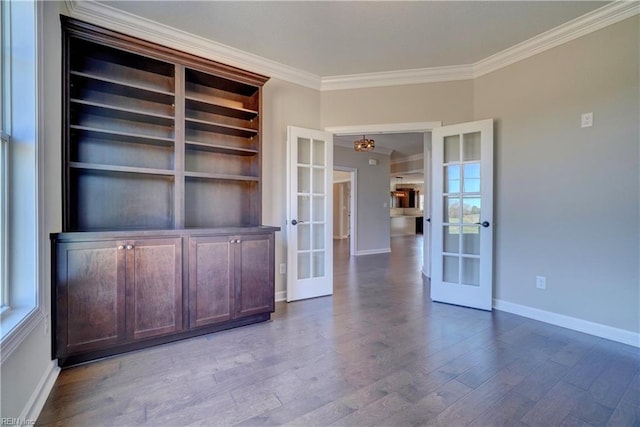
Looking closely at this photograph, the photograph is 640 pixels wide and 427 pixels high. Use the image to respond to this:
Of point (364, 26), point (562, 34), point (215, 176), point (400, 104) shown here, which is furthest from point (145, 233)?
point (562, 34)

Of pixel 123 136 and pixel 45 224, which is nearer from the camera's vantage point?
pixel 45 224

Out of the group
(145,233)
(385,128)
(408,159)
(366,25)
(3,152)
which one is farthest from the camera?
(408,159)

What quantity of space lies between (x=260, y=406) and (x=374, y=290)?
262 centimetres

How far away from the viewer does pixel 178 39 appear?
9.20 ft

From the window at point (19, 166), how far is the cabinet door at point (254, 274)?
131cm

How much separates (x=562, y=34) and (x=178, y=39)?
3.54 meters

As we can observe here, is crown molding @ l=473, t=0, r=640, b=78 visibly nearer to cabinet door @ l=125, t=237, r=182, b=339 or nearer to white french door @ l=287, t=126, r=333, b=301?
white french door @ l=287, t=126, r=333, b=301

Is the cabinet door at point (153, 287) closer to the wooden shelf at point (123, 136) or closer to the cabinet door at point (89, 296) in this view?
the cabinet door at point (89, 296)

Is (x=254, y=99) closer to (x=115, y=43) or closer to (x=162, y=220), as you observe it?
(x=115, y=43)

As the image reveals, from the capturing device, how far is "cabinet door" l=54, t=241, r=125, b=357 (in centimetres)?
195

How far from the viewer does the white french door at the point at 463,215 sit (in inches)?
126

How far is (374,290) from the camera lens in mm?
4016

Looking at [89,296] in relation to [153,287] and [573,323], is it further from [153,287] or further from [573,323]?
[573,323]

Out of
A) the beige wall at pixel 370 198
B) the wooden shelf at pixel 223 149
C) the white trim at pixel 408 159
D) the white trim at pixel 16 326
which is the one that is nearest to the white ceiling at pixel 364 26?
the wooden shelf at pixel 223 149
